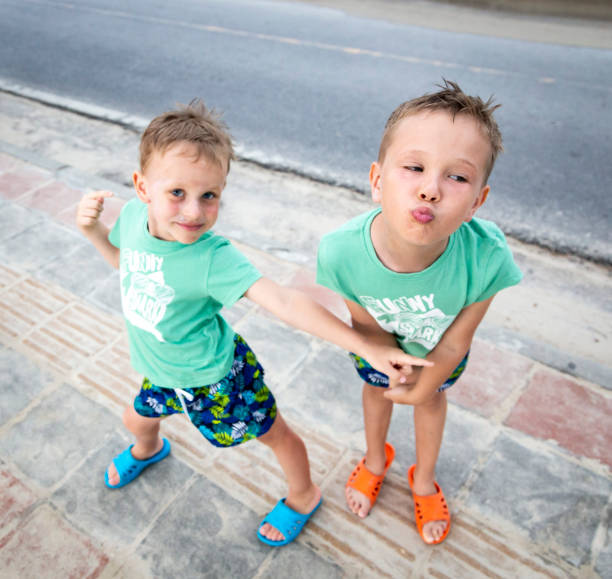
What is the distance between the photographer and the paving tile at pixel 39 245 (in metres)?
3.57

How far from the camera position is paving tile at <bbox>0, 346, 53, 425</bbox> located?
2.65 meters

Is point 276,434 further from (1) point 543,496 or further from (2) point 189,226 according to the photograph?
(1) point 543,496

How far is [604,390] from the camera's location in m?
2.74

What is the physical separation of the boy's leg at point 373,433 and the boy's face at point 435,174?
2.83 ft

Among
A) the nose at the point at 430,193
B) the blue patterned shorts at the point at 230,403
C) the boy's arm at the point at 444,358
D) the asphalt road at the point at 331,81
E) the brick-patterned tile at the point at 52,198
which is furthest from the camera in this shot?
the asphalt road at the point at 331,81

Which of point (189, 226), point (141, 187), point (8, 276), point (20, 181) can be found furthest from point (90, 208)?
point (20, 181)

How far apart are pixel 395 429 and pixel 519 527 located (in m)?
0.67

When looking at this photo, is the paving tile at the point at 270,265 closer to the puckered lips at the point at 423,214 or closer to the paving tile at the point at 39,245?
the paving tile at the point at 39,245

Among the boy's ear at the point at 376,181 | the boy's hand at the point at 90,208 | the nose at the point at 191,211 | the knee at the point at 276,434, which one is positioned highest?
the boy's ear at the point at 376,181

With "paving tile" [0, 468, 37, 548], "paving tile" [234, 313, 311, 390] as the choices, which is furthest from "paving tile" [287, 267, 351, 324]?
"paving tile" [0, 468, 37, 548]

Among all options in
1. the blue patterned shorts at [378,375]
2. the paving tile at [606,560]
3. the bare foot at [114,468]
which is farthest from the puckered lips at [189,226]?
the paving tile at [606,560]

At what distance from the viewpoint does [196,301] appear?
1710mm

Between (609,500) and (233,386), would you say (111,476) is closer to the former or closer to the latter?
(233,386)

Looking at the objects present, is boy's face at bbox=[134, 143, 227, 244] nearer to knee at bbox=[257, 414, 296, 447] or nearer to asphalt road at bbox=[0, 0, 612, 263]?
knee at bbox=[257, 414, 296, 447]
